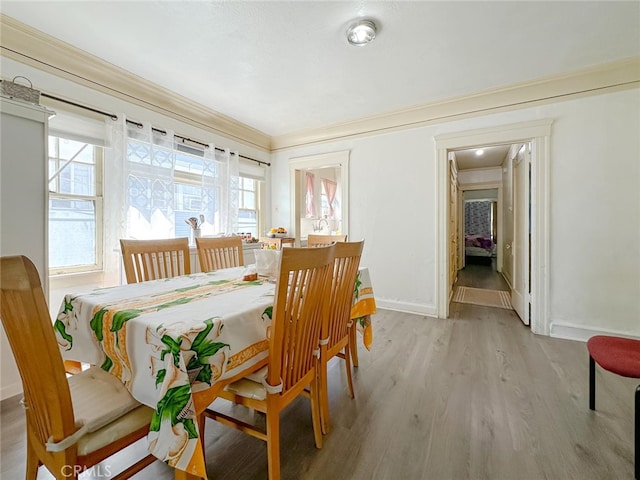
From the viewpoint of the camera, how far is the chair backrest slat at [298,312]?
42.0 inches

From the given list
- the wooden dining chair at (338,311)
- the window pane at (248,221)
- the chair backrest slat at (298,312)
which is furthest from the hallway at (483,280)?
the chair backrest slat at (298,312)

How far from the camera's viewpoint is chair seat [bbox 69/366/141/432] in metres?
0.89

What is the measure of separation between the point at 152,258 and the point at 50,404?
1205 mm

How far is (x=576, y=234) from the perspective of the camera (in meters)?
2.65

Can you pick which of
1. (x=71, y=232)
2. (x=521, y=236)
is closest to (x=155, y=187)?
(x=71, y=232)

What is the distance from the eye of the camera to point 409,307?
346 cm

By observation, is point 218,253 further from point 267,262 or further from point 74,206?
point 74,206

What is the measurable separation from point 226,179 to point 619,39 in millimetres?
3914

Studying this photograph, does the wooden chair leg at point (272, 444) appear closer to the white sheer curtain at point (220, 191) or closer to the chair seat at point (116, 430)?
the chair seat at point (116, 430)

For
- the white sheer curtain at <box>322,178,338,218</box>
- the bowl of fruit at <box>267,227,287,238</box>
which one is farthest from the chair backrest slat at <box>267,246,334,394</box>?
the white sheer curtain at <box>322,178,338,218</box>

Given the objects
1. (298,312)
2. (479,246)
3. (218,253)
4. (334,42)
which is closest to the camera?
(298,312)

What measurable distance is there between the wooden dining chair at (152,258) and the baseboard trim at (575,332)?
136 inches

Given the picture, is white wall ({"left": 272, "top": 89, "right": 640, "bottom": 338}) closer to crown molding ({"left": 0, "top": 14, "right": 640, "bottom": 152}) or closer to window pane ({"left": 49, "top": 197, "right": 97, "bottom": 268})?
crown molding ({"left": 0, "top": 14, "right": 640, "bottom": 152})

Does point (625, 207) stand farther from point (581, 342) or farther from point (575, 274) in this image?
point (581, 342)
